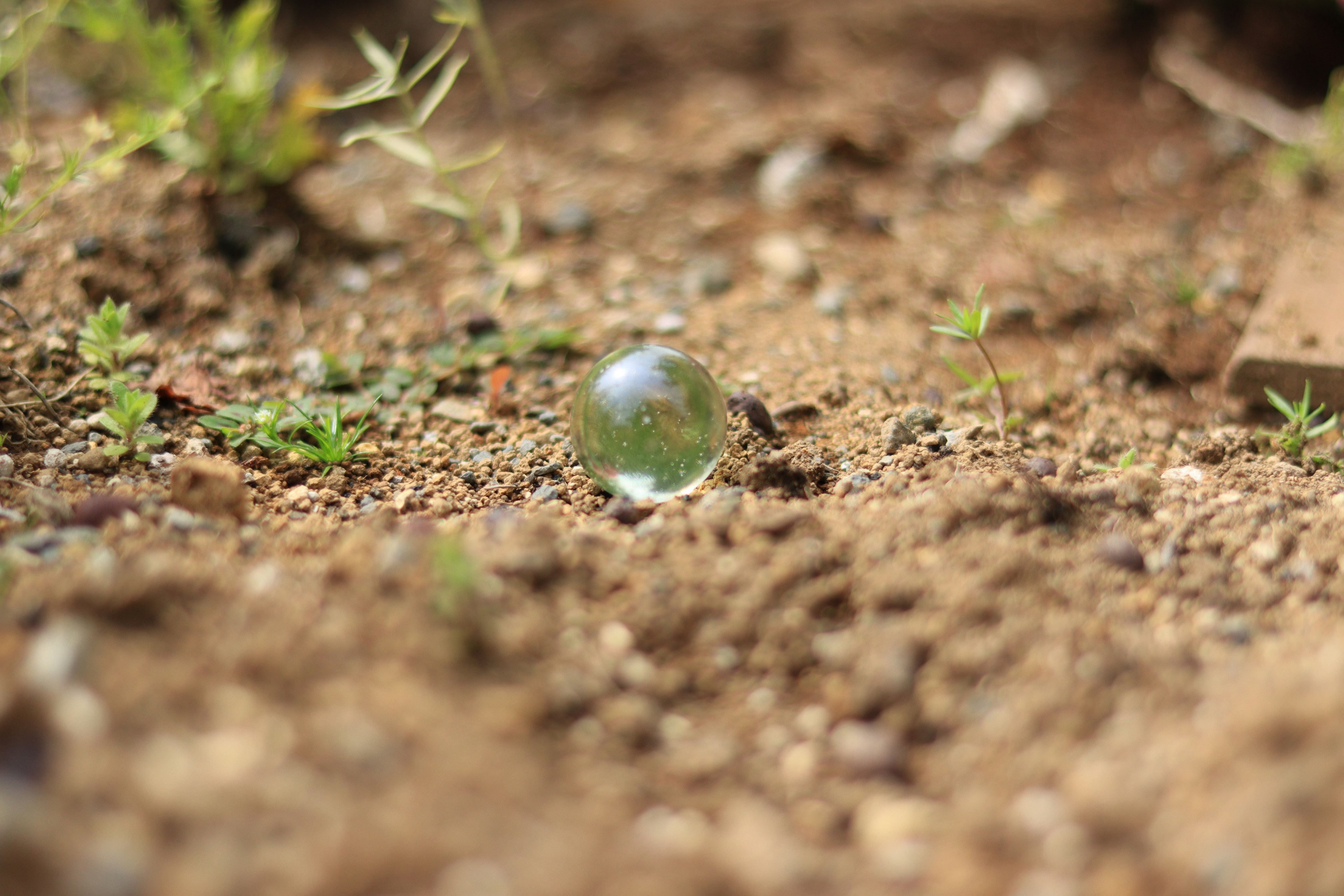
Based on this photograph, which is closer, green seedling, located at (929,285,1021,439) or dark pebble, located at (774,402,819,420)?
green seedling, located at (929,285,1021,439)

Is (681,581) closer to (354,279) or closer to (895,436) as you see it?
(895,436)

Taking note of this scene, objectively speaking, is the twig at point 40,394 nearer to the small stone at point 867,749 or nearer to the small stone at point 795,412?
the small stone at point 795,412

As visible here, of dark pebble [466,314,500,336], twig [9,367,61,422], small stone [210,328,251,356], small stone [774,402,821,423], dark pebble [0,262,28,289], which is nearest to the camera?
twig [9,367,61,422]

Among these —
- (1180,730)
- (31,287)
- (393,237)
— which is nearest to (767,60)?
(393,237)

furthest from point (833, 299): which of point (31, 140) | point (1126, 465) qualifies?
point (31, 140)

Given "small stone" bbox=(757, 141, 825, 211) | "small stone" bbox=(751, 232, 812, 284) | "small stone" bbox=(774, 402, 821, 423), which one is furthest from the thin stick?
"small stone" bbox=(757, 141, 825, 211)

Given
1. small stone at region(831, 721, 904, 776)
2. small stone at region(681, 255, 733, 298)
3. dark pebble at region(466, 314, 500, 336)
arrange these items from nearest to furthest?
small stone at region(831, 721, 904, 776) → dark pebble at region(466, 314, 500, 336) → small stone at region(681, 255, 733, 298)

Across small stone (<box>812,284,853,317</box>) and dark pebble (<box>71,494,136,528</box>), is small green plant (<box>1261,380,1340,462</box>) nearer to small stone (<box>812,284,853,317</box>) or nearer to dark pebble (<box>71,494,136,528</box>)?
small stone (<box>812,284,853,317</box>)
